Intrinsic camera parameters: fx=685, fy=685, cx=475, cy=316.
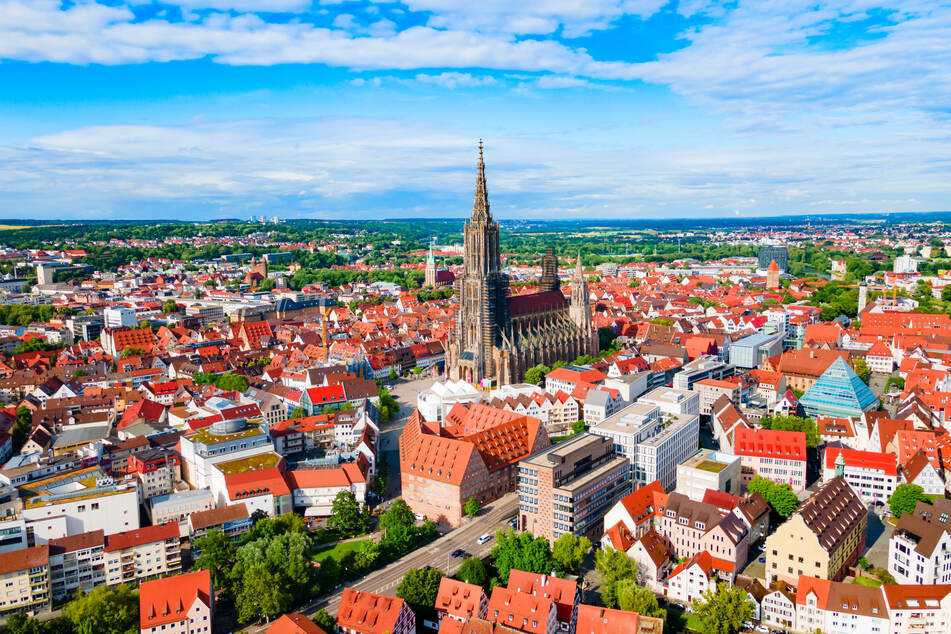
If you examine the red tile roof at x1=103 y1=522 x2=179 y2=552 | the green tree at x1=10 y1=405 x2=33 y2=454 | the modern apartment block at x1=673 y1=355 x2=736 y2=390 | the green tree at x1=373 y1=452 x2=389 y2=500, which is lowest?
A: the green tree at x1=373 y1=452 x2=389 y2=500

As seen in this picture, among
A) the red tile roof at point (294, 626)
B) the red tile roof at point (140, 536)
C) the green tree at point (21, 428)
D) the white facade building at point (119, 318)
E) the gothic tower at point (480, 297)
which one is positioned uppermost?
the gothic tower at point (480, 297)

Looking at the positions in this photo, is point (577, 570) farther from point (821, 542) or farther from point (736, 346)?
point (736, 346)

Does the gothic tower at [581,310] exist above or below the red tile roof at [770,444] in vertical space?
above

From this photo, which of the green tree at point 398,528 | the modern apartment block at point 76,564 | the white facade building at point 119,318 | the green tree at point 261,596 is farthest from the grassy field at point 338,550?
the white facade building at point 119,318

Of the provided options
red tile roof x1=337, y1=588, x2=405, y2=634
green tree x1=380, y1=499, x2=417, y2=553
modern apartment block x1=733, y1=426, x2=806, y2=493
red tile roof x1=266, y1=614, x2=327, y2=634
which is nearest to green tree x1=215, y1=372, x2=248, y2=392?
green tree x1=380, y1=499, x2=417, y2=553

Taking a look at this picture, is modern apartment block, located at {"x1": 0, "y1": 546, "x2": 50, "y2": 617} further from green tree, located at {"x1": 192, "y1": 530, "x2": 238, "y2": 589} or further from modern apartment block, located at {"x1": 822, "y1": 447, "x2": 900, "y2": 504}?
modern apartment block, located at {"x1": 822, "y1": 447, "x2": 900, "y2": 504}

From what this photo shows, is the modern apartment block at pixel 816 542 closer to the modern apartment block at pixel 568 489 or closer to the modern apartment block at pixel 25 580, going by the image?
the modern apartment block at pixel 568 489
